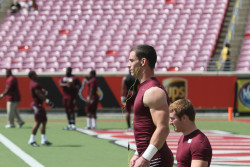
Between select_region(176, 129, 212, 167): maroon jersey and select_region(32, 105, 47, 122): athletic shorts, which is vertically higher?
select_region(176, 129, 212, 167): maroon jersey

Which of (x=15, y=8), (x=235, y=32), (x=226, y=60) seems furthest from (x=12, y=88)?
(x=15, y=8)

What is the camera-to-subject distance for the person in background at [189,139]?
4.65m

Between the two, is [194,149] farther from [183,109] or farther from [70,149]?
[70,149]

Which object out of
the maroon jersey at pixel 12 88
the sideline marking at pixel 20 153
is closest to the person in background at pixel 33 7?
the maroon jersey at pixel 12 88

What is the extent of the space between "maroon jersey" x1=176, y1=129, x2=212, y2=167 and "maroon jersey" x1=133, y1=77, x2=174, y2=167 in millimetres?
381

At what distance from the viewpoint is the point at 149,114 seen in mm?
5152

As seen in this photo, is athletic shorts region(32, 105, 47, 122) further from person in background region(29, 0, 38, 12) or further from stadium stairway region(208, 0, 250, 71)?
person in background region(29, 0, 38, 12)

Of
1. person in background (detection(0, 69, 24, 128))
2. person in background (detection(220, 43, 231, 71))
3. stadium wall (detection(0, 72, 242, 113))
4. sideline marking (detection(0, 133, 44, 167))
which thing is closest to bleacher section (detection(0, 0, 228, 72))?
person in background (detection(220, 43, 231, 71))

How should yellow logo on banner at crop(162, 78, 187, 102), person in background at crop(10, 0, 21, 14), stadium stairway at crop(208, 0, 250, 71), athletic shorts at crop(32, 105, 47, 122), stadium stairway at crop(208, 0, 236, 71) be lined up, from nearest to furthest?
athletic shorts at crop(32, 105, 47, 122) < yellow logo on banner at crop(162, 78, 187, 102) < stadium stairway at crop(208, 0, 236, 71) < stadium stairway at crop(208, 0, 250, 71) < person in background at crop(10, 0, 21, 14)

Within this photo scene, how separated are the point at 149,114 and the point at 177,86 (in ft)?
63.7

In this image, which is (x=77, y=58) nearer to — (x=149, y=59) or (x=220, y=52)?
(x=220, y=52)

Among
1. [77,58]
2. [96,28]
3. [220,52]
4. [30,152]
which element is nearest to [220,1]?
[220,52]

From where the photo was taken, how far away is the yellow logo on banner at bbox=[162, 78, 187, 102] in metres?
24.4

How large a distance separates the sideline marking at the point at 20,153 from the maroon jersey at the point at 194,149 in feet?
19.7
